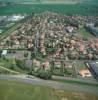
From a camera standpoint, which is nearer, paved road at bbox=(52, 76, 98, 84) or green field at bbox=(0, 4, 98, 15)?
paved road at bbox=(52, 76, 98, 84)

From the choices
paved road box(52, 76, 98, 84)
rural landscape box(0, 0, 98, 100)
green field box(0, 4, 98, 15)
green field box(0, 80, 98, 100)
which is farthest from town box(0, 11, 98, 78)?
green field box(0, 4, 98, 15)

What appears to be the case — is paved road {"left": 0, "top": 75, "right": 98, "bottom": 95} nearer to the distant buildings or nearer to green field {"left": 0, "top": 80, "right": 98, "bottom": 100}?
green field {"left": 0, "top": 80, "right": 98, "bottom": 100}

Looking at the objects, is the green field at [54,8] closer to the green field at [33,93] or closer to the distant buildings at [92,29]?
the distant buildings at [92,29]

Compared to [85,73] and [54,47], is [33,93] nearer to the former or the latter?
[85,73]

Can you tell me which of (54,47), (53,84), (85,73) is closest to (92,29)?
(54,47)

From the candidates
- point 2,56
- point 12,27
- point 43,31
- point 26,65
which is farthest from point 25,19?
point 26,65
